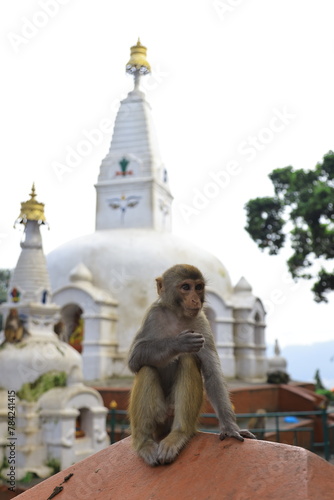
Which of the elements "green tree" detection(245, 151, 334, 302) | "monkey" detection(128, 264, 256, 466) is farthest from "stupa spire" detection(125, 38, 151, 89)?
"monkey" detection(128, 264, 256, 466)

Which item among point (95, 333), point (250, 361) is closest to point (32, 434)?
point (95, 333)

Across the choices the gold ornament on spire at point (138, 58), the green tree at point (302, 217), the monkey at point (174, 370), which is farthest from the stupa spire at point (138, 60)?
the monkey at point (174, 370)

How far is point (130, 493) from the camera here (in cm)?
239

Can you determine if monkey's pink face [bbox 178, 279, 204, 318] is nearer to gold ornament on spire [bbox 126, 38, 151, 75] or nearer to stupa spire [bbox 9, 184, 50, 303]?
stupa spire [bbox 9, 184, 50, 303]

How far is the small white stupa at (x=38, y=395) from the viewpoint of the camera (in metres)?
9.27

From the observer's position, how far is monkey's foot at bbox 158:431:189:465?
257 cm

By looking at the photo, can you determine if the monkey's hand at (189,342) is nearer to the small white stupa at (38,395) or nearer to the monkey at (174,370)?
the monkey at (174,370)

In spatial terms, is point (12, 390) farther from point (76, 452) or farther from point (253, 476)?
point (253, 476)

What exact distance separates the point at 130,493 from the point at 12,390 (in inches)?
314

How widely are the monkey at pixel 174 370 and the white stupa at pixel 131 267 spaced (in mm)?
12792

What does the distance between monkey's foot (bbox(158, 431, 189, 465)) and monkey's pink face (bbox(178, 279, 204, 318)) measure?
704 millimetres

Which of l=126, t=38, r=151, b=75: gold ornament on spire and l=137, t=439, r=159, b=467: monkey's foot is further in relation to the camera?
l=126, t=38, r=151, b=75: gold ornament on spire

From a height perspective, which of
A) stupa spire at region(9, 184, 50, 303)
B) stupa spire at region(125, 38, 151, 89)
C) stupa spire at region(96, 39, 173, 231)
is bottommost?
stupa spire at region(9, 184, 50, 303)

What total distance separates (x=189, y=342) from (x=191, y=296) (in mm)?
303
